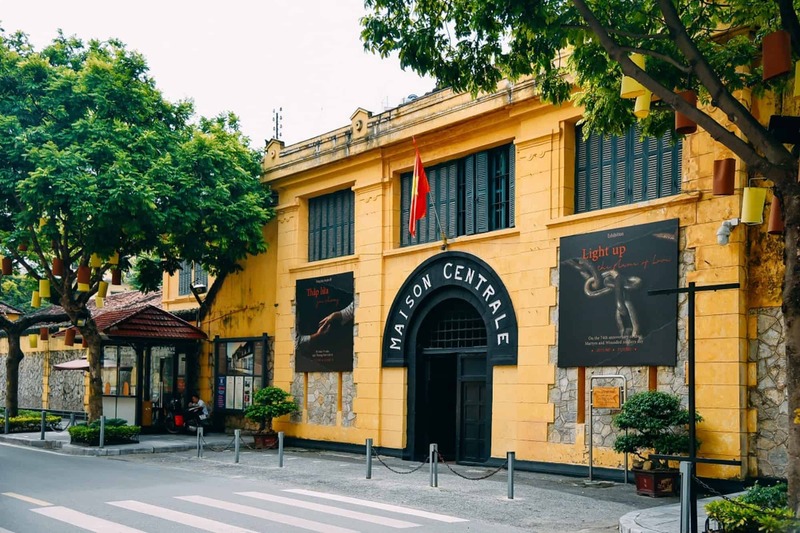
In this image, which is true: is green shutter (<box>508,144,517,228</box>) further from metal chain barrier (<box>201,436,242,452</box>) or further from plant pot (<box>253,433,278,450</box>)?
metal chain barrier (<box>201,436,242,452</box>)

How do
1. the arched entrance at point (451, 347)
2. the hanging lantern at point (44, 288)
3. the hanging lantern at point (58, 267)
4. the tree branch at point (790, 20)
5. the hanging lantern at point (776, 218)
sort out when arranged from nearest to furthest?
the tree branch at point (790, 20)
the hanging lantern at point (776, 218)
the arched entrance at point (451, 347)
the hanging lantern at point (58, 267)
the hanging lantern at point (44, 288)

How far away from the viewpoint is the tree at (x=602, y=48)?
10.5 m

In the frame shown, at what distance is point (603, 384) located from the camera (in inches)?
679

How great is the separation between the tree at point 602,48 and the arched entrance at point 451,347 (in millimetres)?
6795

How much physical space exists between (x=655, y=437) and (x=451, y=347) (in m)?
7.23

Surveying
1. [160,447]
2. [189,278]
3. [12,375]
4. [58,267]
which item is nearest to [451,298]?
[160,447]

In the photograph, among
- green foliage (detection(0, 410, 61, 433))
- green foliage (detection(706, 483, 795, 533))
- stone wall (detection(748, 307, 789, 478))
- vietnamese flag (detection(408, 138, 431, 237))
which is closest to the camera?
green foliage (detection(706, 483, 795, 533))

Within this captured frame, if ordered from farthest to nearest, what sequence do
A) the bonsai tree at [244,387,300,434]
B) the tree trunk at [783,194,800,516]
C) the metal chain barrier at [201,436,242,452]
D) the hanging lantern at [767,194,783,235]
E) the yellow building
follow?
the bonsai tree at [244,387,300,434]
the metal chain barrier at [201,436,242,452]
the yellow building
the hanging lantern at [767,194,783,235]
the tree trunk at [783,194,800,516]

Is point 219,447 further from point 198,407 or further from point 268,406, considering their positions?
point 198,407

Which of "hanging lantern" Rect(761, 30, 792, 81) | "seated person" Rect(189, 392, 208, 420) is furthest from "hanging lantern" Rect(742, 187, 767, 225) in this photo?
"seated person" Rect(189, 392, 208, 420)

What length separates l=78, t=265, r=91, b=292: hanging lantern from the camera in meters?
23.5

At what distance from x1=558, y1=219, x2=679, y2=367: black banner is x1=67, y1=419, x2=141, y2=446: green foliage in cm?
1261

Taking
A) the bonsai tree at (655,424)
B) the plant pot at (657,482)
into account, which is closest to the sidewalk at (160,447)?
the plant pot at (657,482)

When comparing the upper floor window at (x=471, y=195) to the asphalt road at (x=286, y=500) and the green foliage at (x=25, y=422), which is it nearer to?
the asphalt road at (x=286, y=500)
